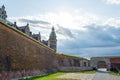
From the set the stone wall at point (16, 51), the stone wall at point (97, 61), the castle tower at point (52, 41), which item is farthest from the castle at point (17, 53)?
the stone wall at point (97, 61)

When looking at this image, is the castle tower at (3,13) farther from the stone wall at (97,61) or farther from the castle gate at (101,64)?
the castle gate at (101,64)

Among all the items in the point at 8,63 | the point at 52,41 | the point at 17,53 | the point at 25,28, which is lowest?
the point at 8,63

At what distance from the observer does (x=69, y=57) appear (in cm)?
3906

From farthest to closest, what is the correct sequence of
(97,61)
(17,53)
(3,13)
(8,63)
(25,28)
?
(97,61), (25,28), (3,13), (17,53), (8,63)

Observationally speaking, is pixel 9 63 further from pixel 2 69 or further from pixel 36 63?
pixel 36 63

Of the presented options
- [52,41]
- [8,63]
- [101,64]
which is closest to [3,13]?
[8,63]

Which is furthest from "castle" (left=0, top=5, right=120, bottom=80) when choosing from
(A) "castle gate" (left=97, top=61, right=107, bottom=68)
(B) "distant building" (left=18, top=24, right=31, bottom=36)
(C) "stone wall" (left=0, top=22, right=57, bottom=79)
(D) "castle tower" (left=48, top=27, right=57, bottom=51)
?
(A) "castle gate" (left=97, top=61, right=107, bottom=68)

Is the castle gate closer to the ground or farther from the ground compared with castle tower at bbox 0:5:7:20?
closer to the ground

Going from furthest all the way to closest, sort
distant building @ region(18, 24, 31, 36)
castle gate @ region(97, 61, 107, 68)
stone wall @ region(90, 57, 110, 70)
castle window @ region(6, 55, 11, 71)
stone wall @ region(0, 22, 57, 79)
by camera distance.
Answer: castle gate @ region(97, 61, 107, 68) → stone wall @ region(90, 57, 110, 70) → distant building @ region(18, 24, 31, 36) → castle window @ region(6, 55, 11, 71) → stone wall @ region(0, 22, 57, 79)

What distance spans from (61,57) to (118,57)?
49.3 feet

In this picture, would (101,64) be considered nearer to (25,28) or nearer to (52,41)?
(52,41)

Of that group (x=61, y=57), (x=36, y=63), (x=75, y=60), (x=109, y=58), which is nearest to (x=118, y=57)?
(x=109, y=58)

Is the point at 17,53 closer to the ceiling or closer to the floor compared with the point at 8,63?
closer to the ceiling

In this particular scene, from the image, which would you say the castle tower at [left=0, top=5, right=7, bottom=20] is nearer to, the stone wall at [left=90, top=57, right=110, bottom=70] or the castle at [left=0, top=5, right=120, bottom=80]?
the castle at [left=0, top=5, right=120, bottom=80]
